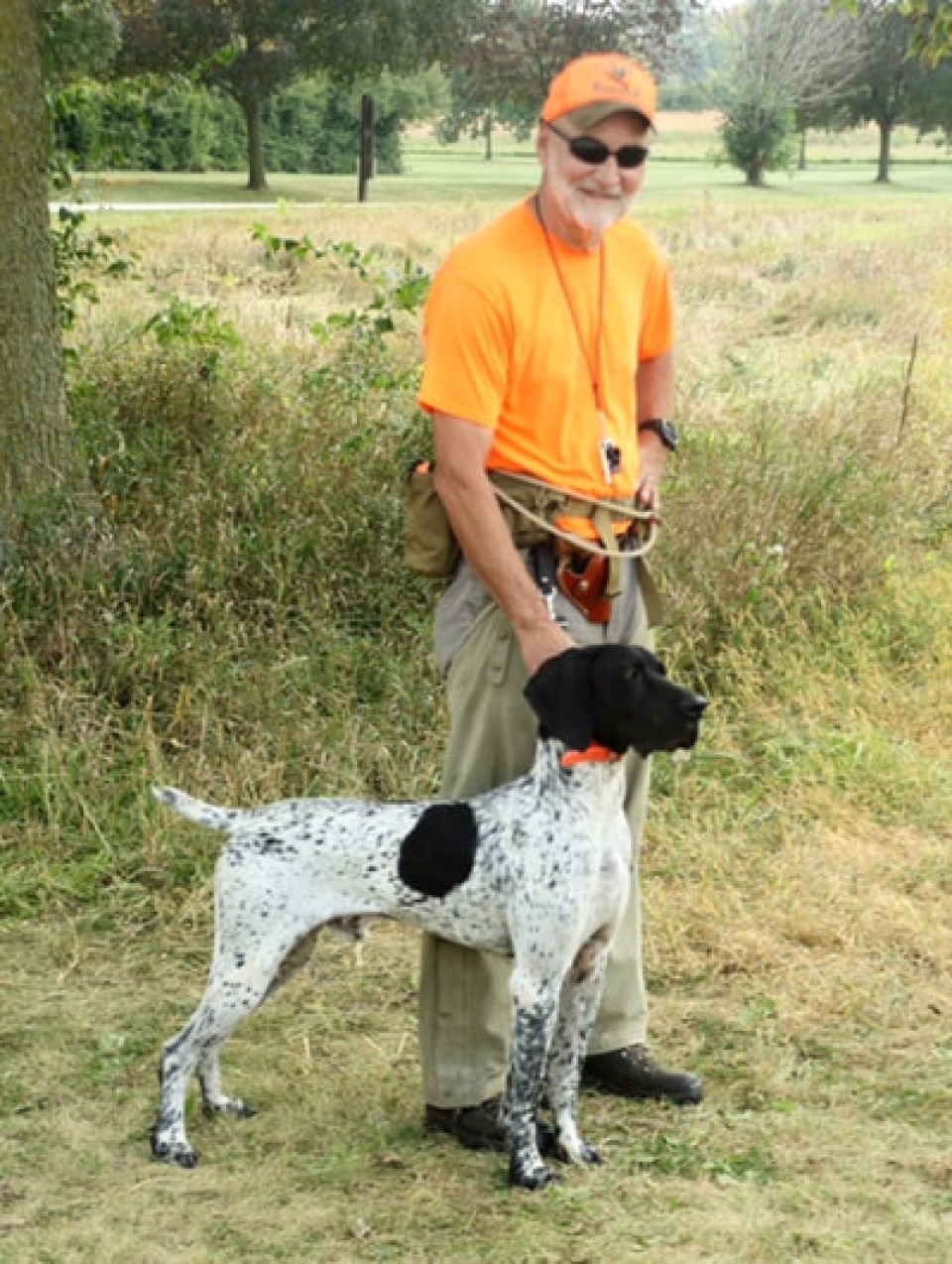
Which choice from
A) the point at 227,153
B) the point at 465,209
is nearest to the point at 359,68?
the point at 227,153

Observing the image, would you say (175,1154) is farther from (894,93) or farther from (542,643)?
(894,93)

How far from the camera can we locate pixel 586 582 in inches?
152

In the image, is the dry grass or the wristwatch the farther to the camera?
the wristwatch

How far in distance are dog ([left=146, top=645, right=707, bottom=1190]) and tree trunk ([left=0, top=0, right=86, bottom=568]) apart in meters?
3.05

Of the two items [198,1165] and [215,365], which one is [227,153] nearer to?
[215,365]

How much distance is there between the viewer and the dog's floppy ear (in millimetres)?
3482

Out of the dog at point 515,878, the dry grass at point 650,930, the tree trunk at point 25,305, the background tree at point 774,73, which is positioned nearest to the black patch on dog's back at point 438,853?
the dog at point 515,878

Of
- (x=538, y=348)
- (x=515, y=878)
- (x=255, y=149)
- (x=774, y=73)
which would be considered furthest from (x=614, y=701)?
(x=774, y=73)

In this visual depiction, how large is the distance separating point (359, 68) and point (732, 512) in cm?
3457

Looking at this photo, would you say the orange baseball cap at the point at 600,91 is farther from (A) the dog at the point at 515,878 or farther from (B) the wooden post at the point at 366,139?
(B) the wooden post at the point at 366,139

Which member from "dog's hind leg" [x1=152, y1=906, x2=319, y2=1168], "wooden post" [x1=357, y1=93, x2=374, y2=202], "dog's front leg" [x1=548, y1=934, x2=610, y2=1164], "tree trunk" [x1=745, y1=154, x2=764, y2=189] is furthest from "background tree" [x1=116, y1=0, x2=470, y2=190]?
"dog's front leg" [x1=548, y1=934, x2=610, y2=1164]

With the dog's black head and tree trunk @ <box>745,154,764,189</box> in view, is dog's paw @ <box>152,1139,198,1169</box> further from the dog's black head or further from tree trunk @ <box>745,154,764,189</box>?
tree trunk @ <box>745,154,764,189</box>

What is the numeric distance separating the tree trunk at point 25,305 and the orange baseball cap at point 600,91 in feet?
11.2

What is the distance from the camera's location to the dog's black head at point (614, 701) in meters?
3.47
